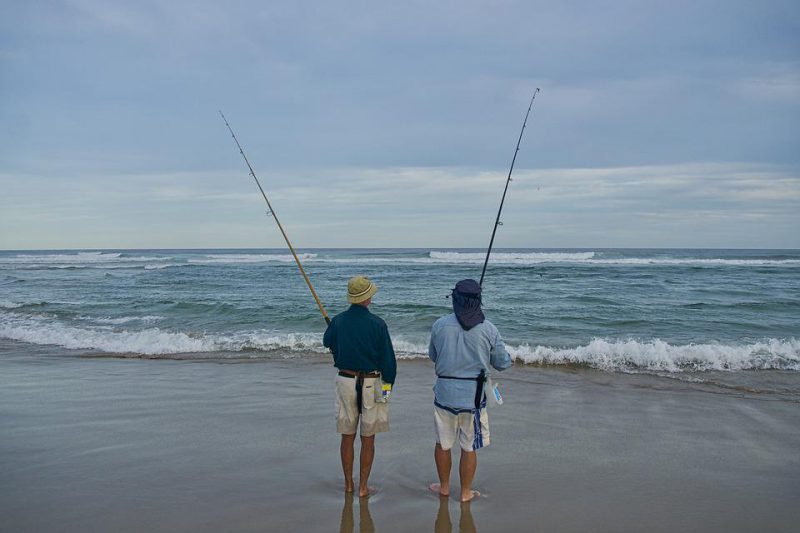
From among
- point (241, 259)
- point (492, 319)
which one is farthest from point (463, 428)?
point (241, 259)

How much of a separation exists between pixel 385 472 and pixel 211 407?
2708 millimetres

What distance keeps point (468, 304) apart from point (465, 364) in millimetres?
392

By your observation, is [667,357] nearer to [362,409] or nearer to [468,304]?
[468,304]

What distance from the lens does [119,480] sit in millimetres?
4176

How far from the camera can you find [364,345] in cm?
378

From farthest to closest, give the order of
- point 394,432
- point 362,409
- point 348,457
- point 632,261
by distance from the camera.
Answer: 1. point 632,261
2. point 394,432
3. point 348,457
4. point 362,409

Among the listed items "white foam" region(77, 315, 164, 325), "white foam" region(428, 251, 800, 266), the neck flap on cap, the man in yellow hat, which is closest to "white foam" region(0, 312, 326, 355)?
"white foam" region(77, 315, 164, 325)

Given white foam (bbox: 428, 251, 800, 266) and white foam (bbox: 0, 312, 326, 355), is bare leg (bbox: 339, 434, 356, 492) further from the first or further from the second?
white foam (bbox: 428, 251, 800, 266)

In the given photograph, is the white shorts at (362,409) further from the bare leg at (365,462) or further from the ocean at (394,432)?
the ocean at (394,432)

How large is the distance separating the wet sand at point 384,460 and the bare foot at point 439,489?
5 centimetres

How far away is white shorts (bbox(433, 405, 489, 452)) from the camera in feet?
12.4

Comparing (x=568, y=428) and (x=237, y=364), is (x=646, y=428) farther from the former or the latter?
(x=237, y=364)

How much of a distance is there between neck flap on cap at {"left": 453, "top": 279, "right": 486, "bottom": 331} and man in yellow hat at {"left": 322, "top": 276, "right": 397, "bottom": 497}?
0.52m

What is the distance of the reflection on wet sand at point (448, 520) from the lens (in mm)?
3533
